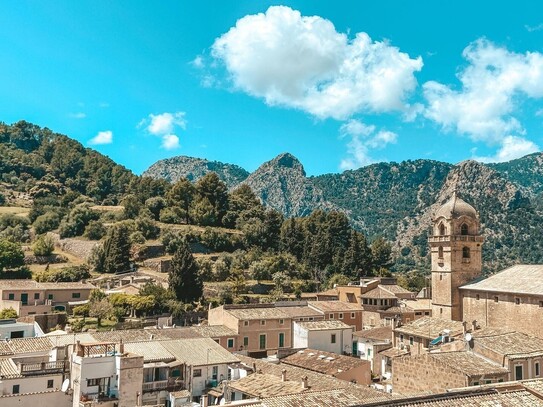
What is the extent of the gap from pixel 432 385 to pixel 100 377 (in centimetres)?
1522

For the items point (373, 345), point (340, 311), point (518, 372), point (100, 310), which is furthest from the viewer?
point (340, 311)

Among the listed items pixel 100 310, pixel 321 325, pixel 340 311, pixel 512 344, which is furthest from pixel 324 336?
pixel 100 310

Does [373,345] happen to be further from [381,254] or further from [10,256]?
[381,254]

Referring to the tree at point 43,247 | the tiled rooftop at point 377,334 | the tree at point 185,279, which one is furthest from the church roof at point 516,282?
the tree at point 43,247

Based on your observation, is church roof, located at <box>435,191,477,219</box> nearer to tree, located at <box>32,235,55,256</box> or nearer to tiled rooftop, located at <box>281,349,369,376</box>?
tiled rooftop, located at <box>281,349,369,376</box>

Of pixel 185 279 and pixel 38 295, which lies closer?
pixel 38 295

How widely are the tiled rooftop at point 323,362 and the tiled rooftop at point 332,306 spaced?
10579 millimetres

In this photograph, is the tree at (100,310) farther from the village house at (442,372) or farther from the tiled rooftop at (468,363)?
the tiled rooftop at (468,363)

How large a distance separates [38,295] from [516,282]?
4036cm

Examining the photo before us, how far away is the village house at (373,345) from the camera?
4297 centimetres

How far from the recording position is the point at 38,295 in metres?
53.3

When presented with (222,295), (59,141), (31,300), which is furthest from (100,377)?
(59,141)

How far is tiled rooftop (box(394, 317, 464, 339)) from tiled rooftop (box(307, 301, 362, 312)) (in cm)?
897

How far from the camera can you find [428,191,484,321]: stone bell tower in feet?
151
